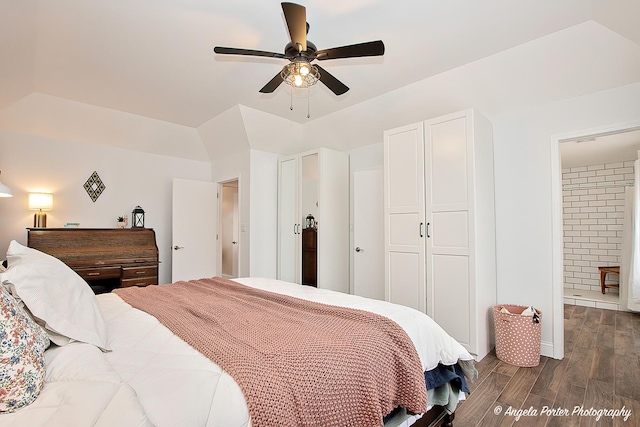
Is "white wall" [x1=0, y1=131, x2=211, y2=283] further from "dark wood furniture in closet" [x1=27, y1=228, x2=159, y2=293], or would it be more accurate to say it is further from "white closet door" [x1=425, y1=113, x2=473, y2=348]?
"white closet door" [x1=425, y1=113, x2=473, y2=348]

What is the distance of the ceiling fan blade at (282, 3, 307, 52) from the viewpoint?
5.75ft

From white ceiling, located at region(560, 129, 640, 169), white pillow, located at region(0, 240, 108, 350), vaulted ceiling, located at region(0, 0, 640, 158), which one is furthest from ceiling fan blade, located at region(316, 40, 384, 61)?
white ceiling, located at region(560, 129, 640, 169)

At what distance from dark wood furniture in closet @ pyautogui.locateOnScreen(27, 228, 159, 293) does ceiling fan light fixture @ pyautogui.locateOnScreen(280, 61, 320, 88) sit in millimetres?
3277

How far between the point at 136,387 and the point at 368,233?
10.7 feet

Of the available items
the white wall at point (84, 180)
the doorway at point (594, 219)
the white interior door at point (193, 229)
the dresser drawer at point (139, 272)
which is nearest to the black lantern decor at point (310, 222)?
the white interior door at point (193, 229)

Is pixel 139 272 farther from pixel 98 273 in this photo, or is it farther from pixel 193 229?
pixel 193 229

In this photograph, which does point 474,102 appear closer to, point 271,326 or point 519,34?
point 519,34

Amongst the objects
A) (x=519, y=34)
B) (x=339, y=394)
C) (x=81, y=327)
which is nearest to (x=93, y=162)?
(x=81, y=327)

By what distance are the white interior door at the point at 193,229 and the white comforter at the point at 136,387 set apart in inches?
137

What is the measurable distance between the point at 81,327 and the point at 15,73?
3.12 metres

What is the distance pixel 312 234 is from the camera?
4.28m

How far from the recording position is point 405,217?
3.27 m

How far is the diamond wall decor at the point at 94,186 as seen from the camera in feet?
14.2

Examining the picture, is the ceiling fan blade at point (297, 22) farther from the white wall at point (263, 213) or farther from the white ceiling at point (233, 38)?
the white wall at point (263, 213)
